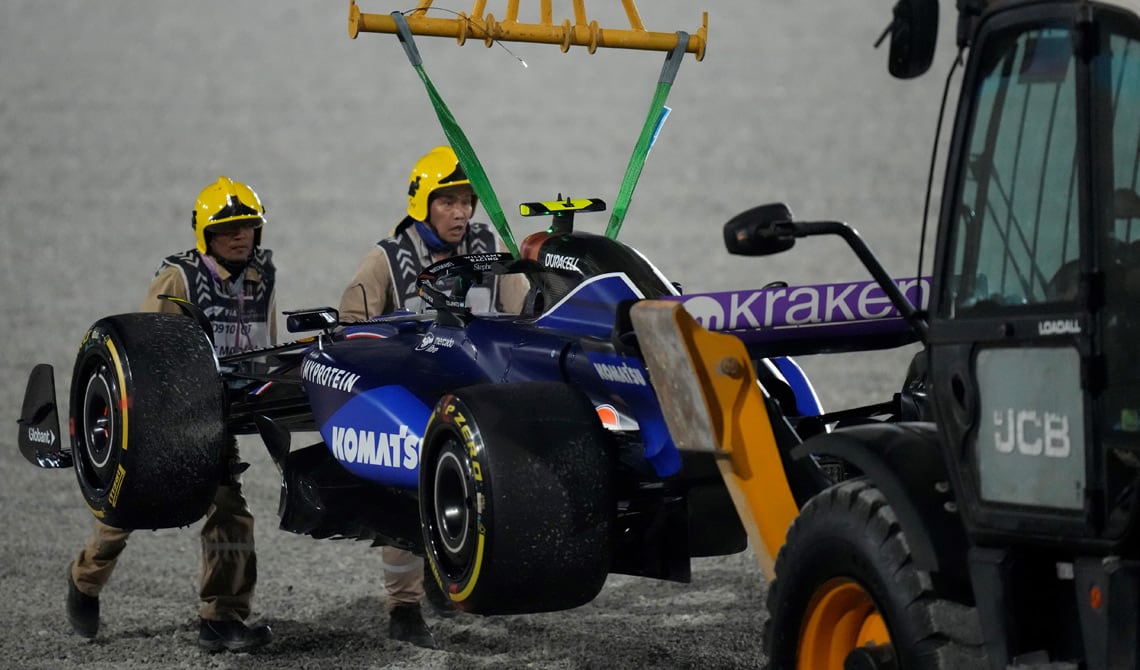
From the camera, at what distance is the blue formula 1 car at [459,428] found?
4.29m

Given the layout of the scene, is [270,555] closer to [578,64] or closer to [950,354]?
[950,354]

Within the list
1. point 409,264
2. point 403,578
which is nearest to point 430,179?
point 409,264

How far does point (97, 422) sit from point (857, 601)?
3.14 m

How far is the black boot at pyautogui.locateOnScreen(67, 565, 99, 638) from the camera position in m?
6.54

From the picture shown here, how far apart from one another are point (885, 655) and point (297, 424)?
3.15m

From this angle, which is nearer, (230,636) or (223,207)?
(230,636)

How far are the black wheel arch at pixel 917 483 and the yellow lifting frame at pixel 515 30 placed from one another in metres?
2.46

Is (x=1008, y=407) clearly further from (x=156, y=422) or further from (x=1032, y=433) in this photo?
(x=156, y=422)

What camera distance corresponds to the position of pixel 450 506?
4.59 m

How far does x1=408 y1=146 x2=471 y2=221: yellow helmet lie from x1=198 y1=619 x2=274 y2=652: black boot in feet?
6.10

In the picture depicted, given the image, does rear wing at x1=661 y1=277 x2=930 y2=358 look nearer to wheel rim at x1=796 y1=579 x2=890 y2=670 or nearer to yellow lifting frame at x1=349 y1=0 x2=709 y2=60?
wheel rim at x1=796 y1=579 x2=890 y2=670

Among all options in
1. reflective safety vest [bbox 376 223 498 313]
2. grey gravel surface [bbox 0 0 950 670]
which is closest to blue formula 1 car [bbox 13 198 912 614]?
reflective safety vest [bbox 376 223 498 313]

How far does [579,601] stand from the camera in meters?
4.36

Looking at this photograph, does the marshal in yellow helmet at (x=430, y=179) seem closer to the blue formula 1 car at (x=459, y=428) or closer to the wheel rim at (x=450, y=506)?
the blue formula 1 car at (x=459, y=428)
